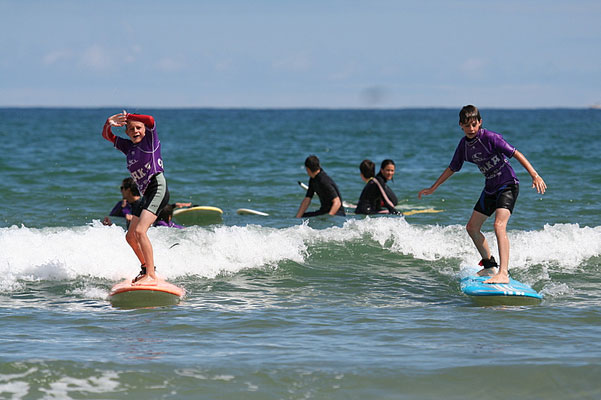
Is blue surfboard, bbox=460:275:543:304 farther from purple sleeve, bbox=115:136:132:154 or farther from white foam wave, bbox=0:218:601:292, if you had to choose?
purple sleeve, bbox=115:136:132:154

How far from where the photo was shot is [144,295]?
763cm

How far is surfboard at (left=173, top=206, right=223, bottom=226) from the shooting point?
13.9 metres

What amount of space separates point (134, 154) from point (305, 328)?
100 inches

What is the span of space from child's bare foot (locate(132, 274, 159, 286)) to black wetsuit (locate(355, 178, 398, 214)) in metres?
7.27

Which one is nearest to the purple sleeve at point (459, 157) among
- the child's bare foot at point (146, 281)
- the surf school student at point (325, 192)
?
the child's bare foot at point (146, 281)

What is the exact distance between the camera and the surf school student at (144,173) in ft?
24.9

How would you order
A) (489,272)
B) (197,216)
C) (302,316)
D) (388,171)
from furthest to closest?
(388,171)
(197,216)
(489,272)
(302,316)

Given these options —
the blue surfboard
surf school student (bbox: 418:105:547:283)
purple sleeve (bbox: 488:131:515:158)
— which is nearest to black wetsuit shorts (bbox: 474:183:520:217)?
surf school student (bbox: 418:105:547:283)

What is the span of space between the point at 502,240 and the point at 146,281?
366 centimetres

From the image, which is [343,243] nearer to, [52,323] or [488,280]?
[488,280]

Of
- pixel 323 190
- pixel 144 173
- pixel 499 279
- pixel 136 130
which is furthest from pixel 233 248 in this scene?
pixel 499 279

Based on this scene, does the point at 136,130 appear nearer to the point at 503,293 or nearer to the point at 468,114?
the point at 468,114

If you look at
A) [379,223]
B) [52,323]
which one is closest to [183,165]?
[379,223]

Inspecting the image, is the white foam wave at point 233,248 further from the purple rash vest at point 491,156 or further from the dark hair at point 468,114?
the dark hair at point 468,114
